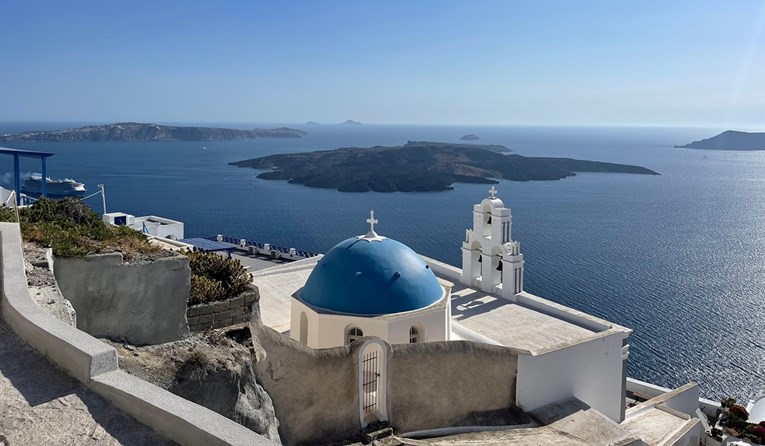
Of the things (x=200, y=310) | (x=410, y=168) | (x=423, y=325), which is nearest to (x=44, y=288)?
(x=200, y=310)

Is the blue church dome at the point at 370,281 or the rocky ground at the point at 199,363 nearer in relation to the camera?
the rocky ground at the point at 199,363

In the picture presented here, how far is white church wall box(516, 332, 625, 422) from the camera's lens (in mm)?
11734

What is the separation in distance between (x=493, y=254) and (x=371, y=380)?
799 cm

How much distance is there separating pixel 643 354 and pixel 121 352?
24140 mm

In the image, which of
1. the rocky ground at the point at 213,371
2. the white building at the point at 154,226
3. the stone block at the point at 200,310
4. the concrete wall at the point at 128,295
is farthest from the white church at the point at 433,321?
the white building at the point at 154,226

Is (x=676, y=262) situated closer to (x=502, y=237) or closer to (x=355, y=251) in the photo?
(x=502, y=237)

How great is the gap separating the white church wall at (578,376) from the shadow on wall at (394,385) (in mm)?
403

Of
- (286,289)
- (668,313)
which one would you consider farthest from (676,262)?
(286,289)

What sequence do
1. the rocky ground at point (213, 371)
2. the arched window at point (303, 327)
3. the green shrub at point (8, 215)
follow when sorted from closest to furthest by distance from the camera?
the rocky ground at point (213, 371)
the green shrub at point (8, 215)
the arched window at point (303, 327)

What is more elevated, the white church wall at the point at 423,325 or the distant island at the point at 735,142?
the distant island at the point at 735,142

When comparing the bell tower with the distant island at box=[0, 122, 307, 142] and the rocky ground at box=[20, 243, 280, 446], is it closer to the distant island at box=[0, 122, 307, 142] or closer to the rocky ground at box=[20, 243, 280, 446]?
the rocky ground at box=[20, 243, 280, 446]

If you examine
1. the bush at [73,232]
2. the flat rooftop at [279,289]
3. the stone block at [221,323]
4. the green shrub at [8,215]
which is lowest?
the flat rooftop at [279,289]

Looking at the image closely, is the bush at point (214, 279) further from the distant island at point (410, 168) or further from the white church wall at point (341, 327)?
the distant island at point (410, 168)

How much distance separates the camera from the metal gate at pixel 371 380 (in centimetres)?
984
